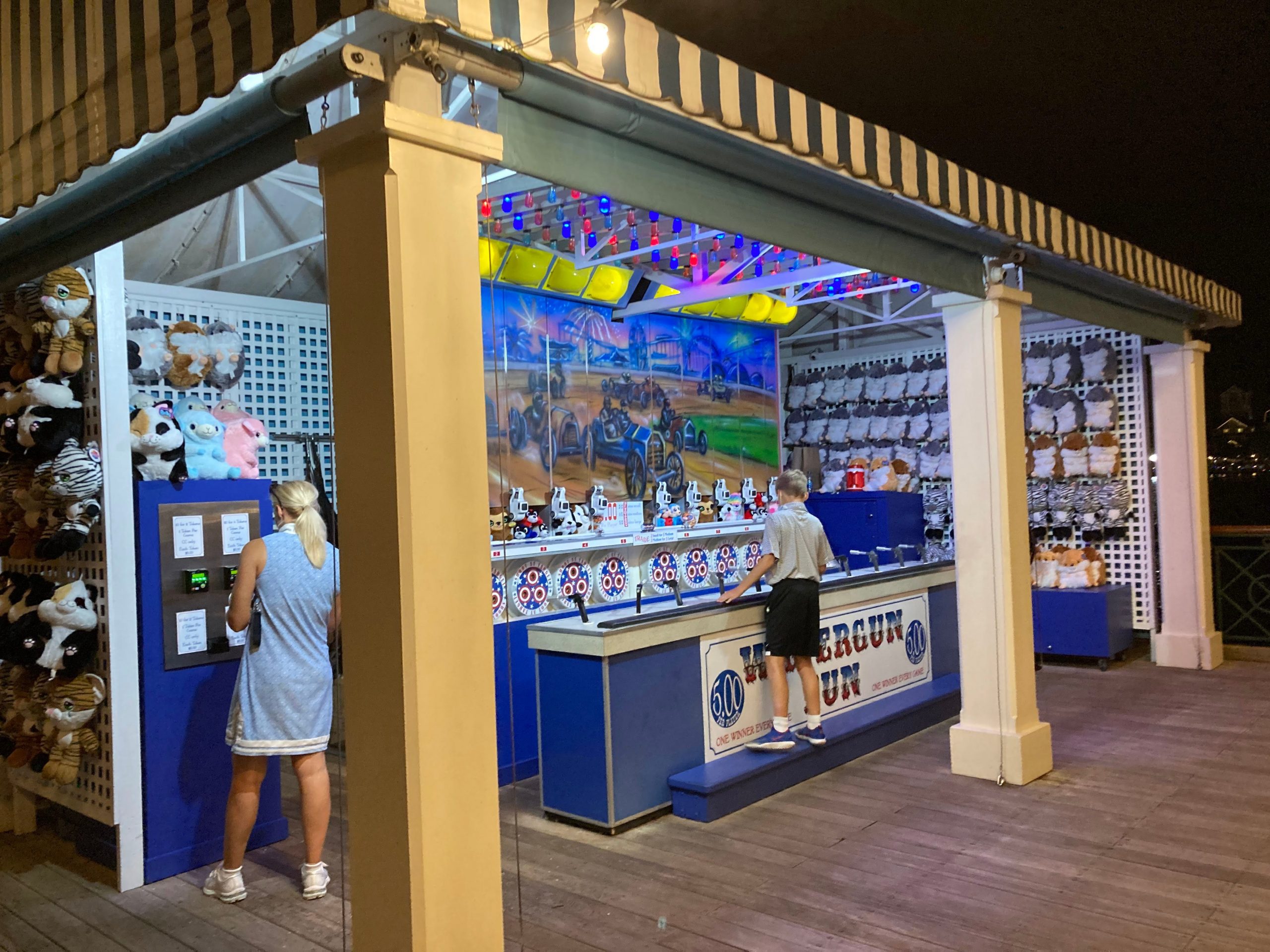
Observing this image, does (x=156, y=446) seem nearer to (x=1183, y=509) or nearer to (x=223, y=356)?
(x=223, y=356)

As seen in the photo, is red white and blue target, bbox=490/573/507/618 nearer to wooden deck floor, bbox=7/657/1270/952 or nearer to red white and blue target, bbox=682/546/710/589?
wooden deck floor, bbox=7/657/1270/952

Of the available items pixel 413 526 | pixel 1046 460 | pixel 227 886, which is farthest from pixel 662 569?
pixel 413 526

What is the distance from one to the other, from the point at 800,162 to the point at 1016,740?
320cm

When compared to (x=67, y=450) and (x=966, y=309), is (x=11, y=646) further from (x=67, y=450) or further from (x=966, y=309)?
(x=966, y=309)

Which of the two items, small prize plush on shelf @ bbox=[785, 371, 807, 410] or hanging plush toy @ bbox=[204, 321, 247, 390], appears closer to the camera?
hanging plush toy @ bbox=[204, 321, 247, 390]

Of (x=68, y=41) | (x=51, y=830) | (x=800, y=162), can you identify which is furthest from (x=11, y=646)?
(x=800, y=162)

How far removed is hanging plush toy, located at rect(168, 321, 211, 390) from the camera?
4.61 m

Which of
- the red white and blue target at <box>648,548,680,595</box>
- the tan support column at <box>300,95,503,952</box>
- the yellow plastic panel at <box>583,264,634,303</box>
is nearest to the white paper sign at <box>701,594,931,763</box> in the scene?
the red white and blue target at <box>648,548,680,595</box>

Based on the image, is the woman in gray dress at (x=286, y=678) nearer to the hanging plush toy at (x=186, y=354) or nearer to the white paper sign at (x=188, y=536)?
the white paper sign at (x=188, y=536)

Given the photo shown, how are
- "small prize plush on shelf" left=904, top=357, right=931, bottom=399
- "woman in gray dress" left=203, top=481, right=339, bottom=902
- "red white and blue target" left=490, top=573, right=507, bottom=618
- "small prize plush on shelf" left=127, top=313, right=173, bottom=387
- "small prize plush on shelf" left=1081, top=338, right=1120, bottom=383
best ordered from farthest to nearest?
"small prize plush on shelf" left=904, top=357, right=931, bottom=399
"small prize plush on shelf" left=1081, top=338, right=1120, bottom=383
"red white and blue target" left=490, top=573, right=507, bottom=618
"small prize plush on shelf" left=127, top=313, right=173, bottom=387
"woman in gray dress" left=203, top=481, right=339, bottom=902

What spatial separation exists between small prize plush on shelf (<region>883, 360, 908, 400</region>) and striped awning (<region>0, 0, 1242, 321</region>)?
20.8 ft

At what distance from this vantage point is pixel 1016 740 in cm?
→ 487

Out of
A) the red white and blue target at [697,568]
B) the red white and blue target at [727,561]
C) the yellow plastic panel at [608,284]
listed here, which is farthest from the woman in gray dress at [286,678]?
the red white and blue target at [727,561]

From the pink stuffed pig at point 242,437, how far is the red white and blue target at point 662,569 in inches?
142
